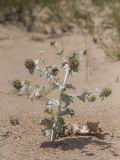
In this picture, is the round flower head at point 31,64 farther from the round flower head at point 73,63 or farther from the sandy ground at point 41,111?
the sandy ground at point 41,111

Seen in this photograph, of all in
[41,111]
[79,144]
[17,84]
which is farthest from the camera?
[41,111]

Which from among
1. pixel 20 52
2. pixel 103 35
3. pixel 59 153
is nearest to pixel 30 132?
pixel 59 153

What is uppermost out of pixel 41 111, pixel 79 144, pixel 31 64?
pixel 31 64

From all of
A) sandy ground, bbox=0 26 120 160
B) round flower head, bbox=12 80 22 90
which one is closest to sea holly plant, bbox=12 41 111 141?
round flower head, bbox=12 80 22 90

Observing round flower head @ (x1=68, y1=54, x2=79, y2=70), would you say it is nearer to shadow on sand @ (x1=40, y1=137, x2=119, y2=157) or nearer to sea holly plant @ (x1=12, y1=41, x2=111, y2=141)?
sea holly plant @ (x1=12, y1=41, x2=111, y2=141)

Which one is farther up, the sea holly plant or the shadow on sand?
the sea holly plant

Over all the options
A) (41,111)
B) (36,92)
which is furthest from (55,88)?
(41,111)

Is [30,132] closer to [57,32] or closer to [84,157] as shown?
[84,157]

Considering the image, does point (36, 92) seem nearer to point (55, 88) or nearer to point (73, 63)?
point (55, 88)

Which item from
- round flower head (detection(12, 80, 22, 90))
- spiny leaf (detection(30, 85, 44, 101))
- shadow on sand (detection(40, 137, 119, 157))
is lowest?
shadow on sand (detection(40, 137, 119, 157))
